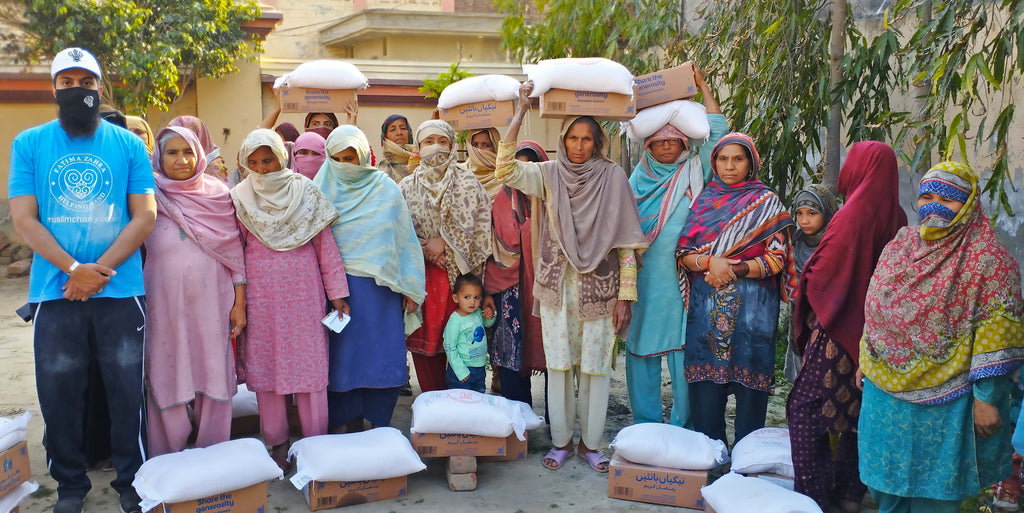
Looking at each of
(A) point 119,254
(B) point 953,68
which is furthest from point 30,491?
(B) point 953,68

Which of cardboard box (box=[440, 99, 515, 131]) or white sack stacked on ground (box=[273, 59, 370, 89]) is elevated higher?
white sack stacked on ground (box=[273, 59, 370, 89])

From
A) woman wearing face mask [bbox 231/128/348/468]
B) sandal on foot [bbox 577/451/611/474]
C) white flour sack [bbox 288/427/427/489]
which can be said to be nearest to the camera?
white flour sack [bbox 288/427/427/489]

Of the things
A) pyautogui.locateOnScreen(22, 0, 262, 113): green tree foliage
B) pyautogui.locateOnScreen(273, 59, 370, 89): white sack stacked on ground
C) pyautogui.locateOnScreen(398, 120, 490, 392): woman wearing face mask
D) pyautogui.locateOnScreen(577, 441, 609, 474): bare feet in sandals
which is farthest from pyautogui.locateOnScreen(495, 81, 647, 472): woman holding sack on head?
pyautogui.locateOnScreen(22, 0, 262, 113): green tree foliage

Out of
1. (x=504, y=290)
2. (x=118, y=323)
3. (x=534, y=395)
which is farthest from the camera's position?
(x=534, y=395)

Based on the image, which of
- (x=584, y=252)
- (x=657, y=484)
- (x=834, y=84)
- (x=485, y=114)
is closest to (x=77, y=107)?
(x=485, y=114)

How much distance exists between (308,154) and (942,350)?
318 centimetres

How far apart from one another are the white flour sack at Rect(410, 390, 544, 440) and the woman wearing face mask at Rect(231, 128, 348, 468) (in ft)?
1.67

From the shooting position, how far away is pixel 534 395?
16.8 feet

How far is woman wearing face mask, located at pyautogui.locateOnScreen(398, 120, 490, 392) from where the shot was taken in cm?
411

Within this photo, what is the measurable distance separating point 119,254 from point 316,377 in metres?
1.02

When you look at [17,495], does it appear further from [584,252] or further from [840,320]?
[840,320]

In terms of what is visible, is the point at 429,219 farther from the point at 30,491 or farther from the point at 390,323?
the point at 30,491

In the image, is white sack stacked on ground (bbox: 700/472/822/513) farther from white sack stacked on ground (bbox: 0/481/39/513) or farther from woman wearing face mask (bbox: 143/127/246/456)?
white sack stacked on ground (bbox: 0/481/39/513)

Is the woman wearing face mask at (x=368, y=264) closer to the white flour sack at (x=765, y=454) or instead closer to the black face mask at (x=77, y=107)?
the black face mask at (x=77, y=107)
